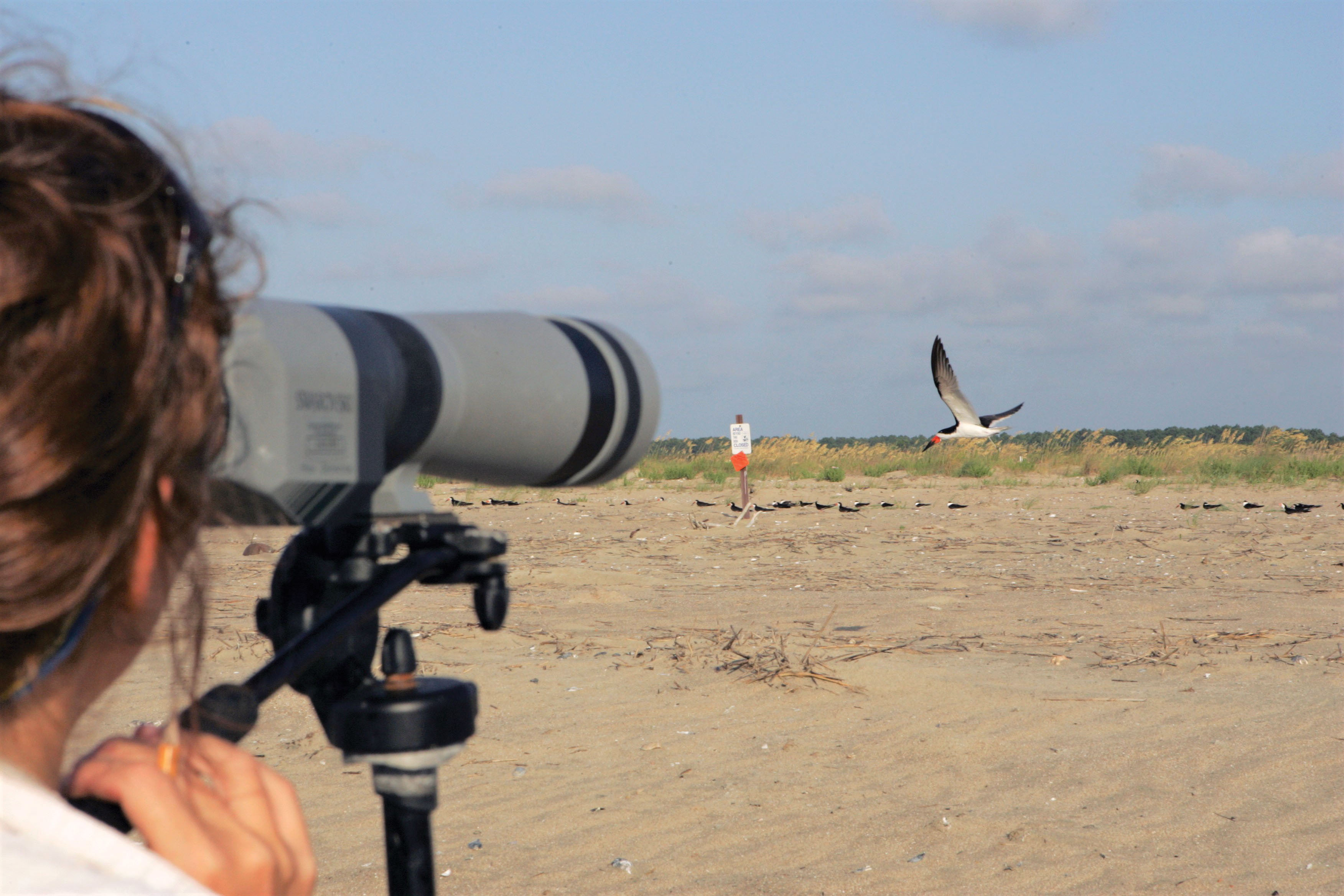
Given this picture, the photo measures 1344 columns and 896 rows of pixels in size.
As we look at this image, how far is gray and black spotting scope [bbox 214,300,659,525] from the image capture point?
790 millimetres

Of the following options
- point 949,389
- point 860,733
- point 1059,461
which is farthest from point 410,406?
point 1059,461

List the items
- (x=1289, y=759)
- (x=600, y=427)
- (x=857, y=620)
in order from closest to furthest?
(x=600, y=427) < (x=1289, y=759) < (x=857, y=620)

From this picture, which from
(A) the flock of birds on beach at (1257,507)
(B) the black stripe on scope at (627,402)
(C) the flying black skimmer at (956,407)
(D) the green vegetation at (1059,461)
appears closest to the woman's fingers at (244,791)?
(B) the black stripe on scope at (627,402)

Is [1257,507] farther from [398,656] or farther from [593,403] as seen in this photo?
[398,656]

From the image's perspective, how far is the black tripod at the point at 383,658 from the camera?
3.23 feet

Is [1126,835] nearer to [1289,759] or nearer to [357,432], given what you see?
[1289,759]

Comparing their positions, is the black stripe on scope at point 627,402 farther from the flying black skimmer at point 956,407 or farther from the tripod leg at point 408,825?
the flying black skimmer at point 956,407

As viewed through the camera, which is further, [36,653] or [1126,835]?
[1126,835]

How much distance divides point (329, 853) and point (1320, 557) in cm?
735

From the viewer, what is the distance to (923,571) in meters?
7.48

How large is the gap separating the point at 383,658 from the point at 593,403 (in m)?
0.32

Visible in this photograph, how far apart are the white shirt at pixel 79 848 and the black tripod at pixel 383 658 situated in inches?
17.9

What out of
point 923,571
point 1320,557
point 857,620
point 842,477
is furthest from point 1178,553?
point 842,477

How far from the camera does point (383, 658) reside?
1034 mm
